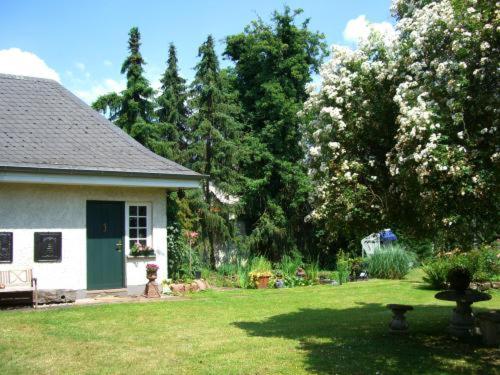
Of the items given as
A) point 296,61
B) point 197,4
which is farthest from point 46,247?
point 296,61

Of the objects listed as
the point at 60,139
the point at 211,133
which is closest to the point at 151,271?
the point at 60,139

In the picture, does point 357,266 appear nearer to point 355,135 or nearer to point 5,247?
point 5,247

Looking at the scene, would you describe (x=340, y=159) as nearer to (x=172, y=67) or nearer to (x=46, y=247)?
(x=46, y=247)

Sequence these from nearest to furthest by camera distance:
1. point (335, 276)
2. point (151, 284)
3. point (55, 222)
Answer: point (55, 222)
point (151, 284)
point (335, 276)

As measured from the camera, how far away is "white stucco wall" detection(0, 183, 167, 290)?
39.2ft

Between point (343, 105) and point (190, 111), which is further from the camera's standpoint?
point (190, 111)

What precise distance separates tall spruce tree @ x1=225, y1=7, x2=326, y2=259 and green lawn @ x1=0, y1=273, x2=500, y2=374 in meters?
9.27

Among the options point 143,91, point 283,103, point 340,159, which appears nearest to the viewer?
point 340,159

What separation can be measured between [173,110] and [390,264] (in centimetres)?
950

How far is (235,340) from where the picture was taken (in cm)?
795

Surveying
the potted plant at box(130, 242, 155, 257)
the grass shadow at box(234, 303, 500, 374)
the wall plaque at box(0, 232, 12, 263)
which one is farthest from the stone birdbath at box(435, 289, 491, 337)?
the wall plaque at box(0, 232, 12, 263)

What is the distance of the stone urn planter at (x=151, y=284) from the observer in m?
12.9

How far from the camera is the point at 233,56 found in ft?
82.6

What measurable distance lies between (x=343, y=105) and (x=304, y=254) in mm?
15423
